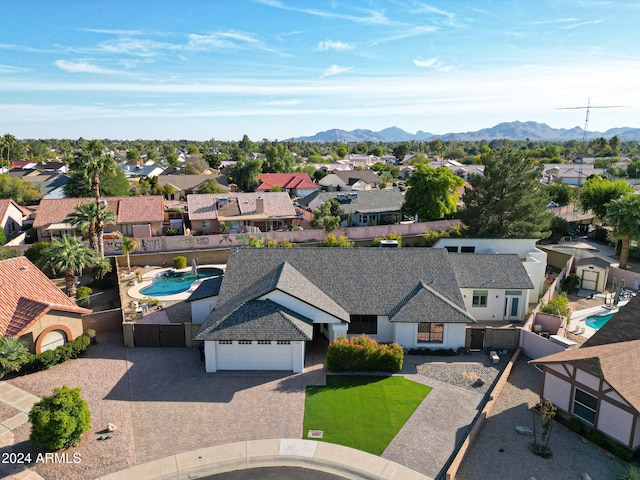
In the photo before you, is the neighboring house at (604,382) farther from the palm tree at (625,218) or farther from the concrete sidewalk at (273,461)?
the palm tree at (625,218)

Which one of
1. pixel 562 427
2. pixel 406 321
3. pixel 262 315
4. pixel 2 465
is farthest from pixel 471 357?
pixel 2 465

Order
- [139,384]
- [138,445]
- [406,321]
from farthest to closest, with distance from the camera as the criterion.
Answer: [406,321] → [139,384] → [138,445]

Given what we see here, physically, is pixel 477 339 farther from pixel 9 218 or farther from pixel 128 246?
pixel 9 218

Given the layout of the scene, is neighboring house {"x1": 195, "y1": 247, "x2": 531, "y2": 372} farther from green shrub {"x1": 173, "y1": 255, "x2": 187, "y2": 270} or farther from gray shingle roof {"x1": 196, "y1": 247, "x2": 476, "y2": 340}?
green shrub {"x1": 173, "y1": 255, "x2": 187, "y2": 270}

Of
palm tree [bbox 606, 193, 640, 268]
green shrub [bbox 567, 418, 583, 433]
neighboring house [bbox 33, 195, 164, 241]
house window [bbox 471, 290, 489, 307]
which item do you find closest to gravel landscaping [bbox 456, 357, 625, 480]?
green shrub [bbox 567, 418, 583, 433]

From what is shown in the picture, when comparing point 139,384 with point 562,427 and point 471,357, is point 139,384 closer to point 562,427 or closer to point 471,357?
point 471,357

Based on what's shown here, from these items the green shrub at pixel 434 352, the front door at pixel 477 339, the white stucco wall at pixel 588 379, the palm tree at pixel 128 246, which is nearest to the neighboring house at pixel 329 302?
the green shrub at pixel 434 352

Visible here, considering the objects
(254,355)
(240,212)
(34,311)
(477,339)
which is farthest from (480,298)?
(240,212)
